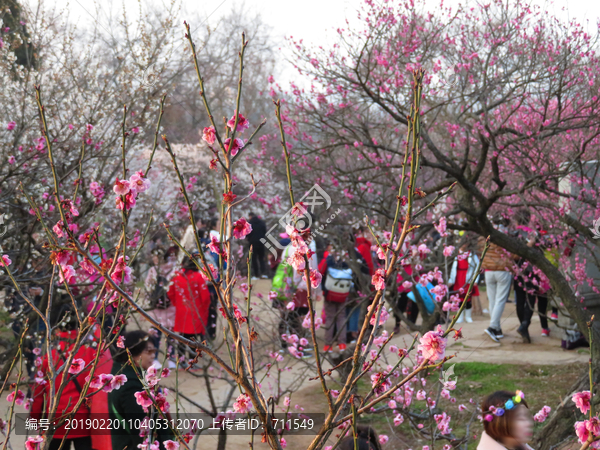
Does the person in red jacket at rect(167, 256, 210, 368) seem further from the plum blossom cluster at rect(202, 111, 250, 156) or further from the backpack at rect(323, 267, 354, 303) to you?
the plum blossom cluster at rect(202, 111, 250, 156)

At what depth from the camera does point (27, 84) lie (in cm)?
601

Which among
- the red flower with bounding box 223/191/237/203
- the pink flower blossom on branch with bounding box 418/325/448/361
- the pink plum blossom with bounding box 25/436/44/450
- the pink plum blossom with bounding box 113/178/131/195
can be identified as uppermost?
the pink plum blossom with bounding box 113/178/131/195

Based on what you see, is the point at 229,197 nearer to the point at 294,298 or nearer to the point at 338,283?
the point at 294,298

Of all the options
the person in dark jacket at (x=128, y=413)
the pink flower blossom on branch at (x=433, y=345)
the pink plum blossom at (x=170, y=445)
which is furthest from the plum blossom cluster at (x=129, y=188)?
the person in dark jacket at (x=128, y=413)

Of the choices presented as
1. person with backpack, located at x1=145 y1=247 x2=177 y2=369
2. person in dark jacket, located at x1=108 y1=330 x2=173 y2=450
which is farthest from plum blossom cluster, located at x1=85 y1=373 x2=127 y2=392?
person with backpack, located at x1=145 y1=247 x2=177 y2=369

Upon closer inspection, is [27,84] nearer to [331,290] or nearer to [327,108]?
[327,108]

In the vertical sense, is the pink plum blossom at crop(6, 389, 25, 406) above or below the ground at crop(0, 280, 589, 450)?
above

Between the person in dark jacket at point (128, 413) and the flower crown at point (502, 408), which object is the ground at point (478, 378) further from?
the flower crown at point (502, 408)

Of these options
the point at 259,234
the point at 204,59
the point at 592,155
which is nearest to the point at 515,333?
the point at 592,155

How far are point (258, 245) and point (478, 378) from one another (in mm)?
8725

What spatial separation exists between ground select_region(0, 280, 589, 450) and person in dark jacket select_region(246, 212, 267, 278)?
6.00 m

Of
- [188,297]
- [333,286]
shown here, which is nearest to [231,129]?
[188,297]

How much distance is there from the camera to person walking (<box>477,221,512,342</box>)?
26.7ft

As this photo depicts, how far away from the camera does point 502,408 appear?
279 centimetres
